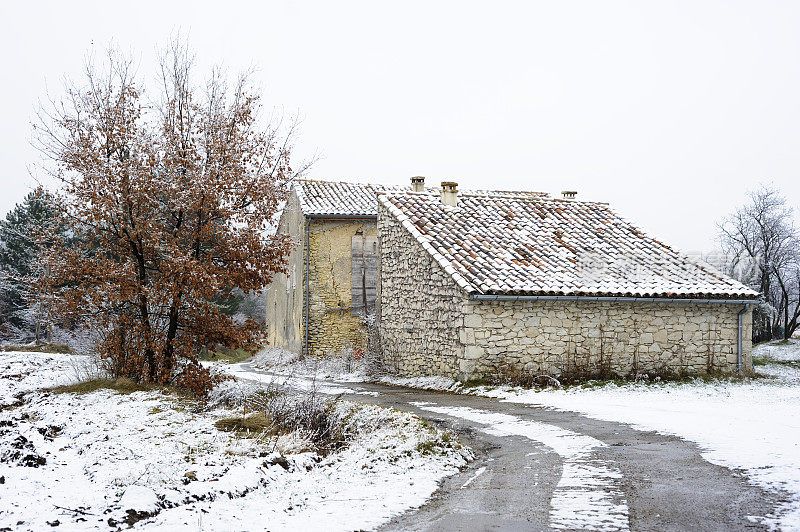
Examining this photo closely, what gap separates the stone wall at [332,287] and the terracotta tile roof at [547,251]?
5.18m

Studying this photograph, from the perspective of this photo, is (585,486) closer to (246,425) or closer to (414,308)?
(246,425)

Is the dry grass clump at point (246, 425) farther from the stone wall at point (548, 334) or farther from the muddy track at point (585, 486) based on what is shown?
the stone wall at point (548, 334)

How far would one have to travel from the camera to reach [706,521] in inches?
193

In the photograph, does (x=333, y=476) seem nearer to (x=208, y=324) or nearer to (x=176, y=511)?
(x=176, y=511)

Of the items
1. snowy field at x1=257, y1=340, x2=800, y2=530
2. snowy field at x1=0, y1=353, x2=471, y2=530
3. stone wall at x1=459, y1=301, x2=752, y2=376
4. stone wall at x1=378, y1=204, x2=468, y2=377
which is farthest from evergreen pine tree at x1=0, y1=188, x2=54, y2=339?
snowy field at x1=0, y1=353, x2=471, y2=530

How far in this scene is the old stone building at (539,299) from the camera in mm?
14977

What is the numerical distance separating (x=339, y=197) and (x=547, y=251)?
10334 millimetres

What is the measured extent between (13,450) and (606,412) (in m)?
8.07

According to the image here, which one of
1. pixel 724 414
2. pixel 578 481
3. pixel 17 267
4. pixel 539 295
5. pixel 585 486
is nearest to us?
pixel 585 486

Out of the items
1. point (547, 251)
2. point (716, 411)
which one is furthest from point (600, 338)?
point (716, 411)

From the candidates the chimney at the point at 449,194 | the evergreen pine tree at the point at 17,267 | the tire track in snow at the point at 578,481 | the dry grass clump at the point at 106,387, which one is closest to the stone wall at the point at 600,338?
the tire track in snow at the point at 578,481

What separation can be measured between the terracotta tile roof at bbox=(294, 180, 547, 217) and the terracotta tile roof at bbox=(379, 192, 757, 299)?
15.7 feet

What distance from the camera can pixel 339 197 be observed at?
25.6 meters

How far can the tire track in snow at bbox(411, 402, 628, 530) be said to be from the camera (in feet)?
16.4
